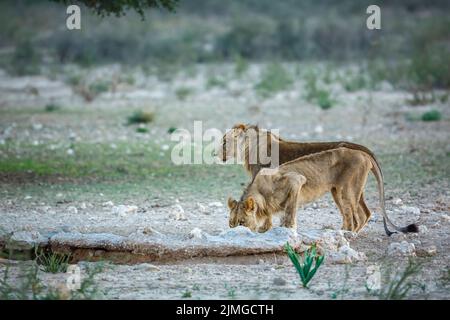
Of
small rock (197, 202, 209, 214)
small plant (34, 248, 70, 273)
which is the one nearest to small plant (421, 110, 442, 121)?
small rock (197, 202, 209, 214)

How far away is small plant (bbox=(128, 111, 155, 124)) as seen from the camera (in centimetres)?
1825

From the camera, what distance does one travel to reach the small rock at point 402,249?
8562mm

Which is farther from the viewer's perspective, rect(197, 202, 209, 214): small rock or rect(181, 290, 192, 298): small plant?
rect(197, 202, 209, 214): small rock

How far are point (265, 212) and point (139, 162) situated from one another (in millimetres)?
5519

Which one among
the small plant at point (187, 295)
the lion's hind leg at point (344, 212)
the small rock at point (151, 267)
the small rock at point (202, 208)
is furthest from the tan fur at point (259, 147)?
the small plant at point (187, 295)

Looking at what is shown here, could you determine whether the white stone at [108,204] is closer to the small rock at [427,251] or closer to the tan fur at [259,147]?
the tan fur at [259,147]

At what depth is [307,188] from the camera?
9.36 metres

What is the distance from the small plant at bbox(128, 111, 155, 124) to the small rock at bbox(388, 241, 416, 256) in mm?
10101

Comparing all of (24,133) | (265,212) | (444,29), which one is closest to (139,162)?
(24,133)

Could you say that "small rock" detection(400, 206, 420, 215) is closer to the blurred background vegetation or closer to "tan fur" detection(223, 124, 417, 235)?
"tan fur" detection(223, 124, 417, 235)

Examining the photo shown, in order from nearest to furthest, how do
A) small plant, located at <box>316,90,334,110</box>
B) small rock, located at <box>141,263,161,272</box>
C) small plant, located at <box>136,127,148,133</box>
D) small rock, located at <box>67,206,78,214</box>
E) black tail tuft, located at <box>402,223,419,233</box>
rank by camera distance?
small rock, located at <box>141,263,161,272</box>
black tail tuft, located at <box>402,223,419,233</box>
small rock, located at <box>67,206,78,214</box>
small plant, located at <box>136,127,148,133</box>
small plant, located at <box>316,90,334,110</box>

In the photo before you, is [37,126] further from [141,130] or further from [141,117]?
[141,130]

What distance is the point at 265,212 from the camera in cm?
916
